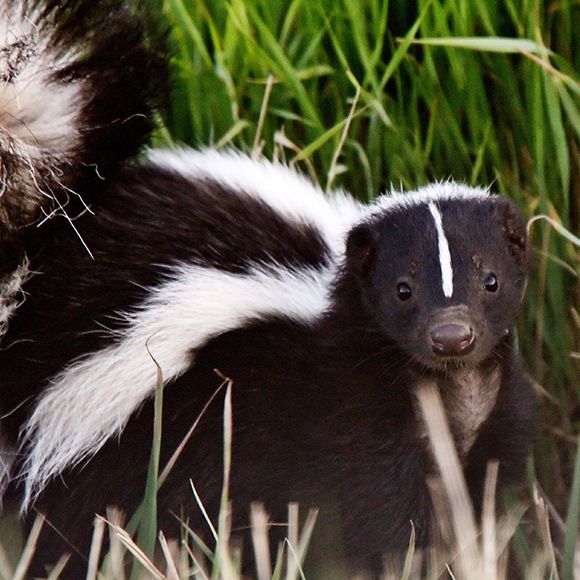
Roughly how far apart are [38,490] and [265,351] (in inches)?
28.6

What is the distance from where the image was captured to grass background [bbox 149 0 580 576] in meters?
4.64

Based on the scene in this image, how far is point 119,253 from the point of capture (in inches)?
153

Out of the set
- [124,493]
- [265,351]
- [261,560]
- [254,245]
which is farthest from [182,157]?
[261,560]

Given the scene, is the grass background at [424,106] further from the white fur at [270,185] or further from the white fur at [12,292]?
the white fur at [12,292]

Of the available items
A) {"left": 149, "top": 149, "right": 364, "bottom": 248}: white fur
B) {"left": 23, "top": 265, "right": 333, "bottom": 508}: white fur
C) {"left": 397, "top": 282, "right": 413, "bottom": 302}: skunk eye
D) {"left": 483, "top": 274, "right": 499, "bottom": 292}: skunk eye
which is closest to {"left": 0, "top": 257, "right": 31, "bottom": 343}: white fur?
{"left": 23, "top": 265, "right": 333, "bottom": 508}: white fur

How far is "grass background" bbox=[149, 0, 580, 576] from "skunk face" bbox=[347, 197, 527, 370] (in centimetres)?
69

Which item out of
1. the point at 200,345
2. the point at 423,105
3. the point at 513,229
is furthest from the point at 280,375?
the point at 423,105

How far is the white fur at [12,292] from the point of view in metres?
3.77

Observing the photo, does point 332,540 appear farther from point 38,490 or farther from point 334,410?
point 38,490

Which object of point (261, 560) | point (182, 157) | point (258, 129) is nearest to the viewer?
point (261, 560)

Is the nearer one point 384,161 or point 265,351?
point 265,351

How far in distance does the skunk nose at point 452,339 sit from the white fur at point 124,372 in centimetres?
62

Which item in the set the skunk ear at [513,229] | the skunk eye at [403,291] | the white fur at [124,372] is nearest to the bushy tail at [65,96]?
the white fur at [124,372]

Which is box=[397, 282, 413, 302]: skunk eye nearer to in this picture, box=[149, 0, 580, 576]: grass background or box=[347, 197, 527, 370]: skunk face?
box=[347, 197, 527, 370]: skunk face
